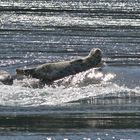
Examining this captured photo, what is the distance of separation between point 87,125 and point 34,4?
43374mm

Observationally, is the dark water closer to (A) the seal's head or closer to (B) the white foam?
(B) the white foam

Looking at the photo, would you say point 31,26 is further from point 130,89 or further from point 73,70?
point 130,89

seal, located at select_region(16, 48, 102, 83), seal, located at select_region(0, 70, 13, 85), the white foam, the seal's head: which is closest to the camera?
the white foam

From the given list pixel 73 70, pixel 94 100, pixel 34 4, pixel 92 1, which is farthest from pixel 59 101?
pixel 92 1

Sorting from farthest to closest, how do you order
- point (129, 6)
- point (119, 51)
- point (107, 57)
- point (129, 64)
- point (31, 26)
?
point (129, 6)
point (31, 26)
point (119, 51)
point (107, 57)
point (129, 64)

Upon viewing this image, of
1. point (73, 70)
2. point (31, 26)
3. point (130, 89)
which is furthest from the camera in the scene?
point (31, 26)

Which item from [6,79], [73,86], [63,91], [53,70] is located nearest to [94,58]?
[53,70]

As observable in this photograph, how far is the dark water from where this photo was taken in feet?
52.3

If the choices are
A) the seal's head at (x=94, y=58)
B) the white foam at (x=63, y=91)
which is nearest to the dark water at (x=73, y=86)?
the white foam at (x=63, y=91)

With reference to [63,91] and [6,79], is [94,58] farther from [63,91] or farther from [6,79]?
[63,91]

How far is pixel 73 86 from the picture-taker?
2073cm

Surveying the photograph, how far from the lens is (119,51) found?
30.0 metres

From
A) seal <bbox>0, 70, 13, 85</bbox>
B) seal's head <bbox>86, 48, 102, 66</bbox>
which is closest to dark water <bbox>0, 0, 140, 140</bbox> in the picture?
seal <bbox>0, 70, 13, 85</bbox>

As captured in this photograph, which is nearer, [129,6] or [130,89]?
[130,89]
